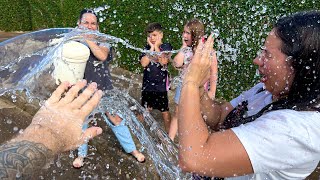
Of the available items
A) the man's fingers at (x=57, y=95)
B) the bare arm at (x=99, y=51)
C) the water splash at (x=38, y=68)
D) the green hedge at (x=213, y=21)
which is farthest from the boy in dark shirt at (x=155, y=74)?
the man's fingers at (x=57, y=95)

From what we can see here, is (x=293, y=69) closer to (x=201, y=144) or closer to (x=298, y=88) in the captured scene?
(x=298, y=88)

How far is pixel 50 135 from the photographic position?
1.85 meters

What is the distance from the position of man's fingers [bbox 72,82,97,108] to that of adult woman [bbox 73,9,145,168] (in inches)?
80.9

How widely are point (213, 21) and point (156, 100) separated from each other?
1596 millimetres

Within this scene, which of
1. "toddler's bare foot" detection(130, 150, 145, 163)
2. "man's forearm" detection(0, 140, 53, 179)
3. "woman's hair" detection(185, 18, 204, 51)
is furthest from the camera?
"toddler's bare foot" detection(130, 150, 145, 163)

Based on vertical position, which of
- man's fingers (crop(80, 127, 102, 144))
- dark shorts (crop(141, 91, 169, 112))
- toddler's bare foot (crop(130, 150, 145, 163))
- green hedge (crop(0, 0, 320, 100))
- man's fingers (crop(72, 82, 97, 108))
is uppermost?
man's fingers (crop(72, 82, 97, 108))

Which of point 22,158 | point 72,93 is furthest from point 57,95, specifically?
point 22,158

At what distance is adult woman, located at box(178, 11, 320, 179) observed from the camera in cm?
188

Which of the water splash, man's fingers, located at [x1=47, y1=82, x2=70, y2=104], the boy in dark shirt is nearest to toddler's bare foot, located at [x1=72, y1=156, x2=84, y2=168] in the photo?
the boy in dark shirt

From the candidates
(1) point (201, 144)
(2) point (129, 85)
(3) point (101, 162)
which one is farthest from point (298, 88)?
(2) point (129, 85)

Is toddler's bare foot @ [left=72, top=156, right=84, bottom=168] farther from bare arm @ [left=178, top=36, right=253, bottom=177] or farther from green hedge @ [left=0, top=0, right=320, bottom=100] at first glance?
bare arm @ [left=178, top=36, right=253, bottom=177]

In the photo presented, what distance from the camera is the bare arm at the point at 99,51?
4066 mm

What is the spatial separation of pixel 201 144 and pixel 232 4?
13.6ft

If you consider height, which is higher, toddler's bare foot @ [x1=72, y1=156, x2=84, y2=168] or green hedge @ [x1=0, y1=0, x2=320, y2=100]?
green hedge @ [x1=0, y1=0, x2=320, y2=100]
